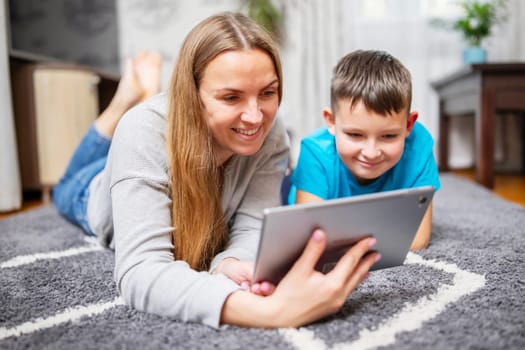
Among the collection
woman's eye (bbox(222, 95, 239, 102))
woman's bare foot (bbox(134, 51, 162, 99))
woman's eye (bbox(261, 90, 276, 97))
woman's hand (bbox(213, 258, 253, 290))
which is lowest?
woman's hand (bbox(213, 258, 253, 290))

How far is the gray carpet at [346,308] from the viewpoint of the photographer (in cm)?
52

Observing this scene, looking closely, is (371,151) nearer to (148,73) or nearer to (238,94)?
(238,94)

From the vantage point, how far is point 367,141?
32.9 inches

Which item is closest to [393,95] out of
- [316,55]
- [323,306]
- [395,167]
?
[395,167]

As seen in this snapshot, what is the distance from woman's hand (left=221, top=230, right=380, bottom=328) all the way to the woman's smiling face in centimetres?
24

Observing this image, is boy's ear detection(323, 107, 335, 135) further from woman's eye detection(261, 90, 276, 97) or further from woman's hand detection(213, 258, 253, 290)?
woman's hand detection(213, 258, 253, 290)

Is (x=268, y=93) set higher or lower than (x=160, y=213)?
higher

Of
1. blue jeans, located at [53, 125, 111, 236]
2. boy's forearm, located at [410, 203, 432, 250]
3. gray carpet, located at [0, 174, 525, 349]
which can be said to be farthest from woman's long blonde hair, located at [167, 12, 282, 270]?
blue jeans, located at [53, 125, 111, 236]

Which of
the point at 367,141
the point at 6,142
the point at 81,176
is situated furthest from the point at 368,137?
the point at 6,142

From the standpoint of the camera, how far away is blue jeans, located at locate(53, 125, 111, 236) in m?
1.17

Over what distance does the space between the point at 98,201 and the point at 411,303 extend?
67 cm

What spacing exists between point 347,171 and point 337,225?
428 mm

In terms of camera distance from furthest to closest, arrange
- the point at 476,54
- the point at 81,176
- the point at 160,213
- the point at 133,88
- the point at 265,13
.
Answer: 1. the point at 265,13
2. the point at 476,54
3. the point at 133,88
4. the point at 81,176
5. the point at 160,213

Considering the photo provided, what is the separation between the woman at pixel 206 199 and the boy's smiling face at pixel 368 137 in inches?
6.5
